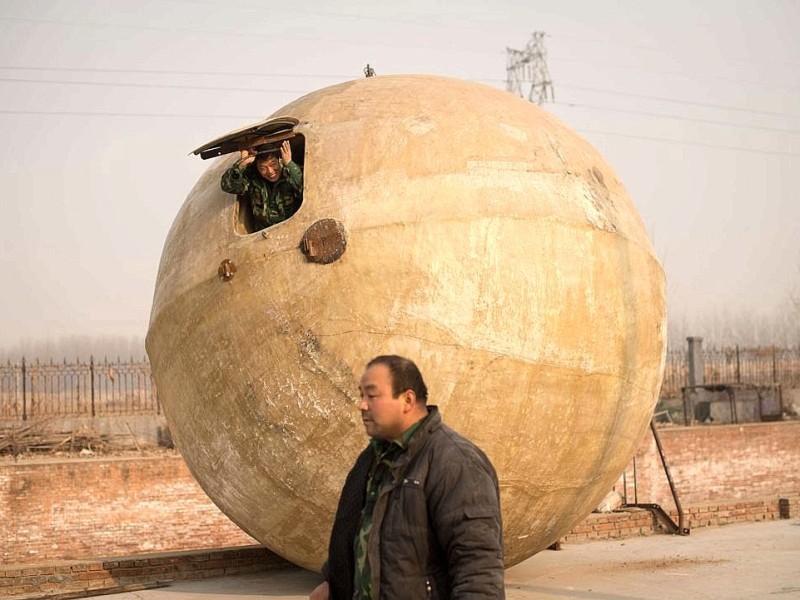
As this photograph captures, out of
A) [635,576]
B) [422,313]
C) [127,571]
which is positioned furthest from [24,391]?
[422,313]

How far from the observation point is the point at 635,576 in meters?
9.14

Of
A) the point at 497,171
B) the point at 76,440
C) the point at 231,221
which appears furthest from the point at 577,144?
the point at 76,440

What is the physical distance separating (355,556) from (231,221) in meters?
4.30

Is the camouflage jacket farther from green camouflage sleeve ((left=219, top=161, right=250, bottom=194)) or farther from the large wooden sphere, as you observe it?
the large wooden sphere

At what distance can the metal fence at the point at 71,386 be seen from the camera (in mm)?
22984

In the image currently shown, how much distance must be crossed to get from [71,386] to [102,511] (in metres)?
8.13

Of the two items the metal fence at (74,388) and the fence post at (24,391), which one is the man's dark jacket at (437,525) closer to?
the metal fence at (74,388)

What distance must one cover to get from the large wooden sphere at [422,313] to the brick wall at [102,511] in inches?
316

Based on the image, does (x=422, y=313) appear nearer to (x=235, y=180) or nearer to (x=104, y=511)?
(x=235, y=180)

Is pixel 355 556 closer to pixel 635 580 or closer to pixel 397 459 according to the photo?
pixel 397 459

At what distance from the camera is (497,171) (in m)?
7.64

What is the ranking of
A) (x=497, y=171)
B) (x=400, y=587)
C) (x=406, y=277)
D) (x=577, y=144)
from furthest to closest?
(x=577, y=144), (x=497, y=171), (x=406, y=277), (x=400, y=587)

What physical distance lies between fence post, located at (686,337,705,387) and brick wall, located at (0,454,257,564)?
1933 centimetres

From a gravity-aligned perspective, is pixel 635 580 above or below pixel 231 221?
below
